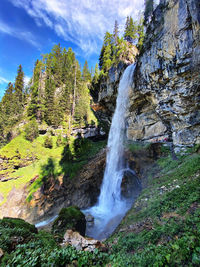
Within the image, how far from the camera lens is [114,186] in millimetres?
14570

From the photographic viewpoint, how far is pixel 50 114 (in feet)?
82.5

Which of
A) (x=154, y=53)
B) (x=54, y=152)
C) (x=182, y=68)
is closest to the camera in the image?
(x=182, y=68)

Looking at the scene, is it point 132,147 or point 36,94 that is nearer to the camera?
point 132,147

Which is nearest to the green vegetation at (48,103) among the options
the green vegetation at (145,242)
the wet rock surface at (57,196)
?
the wet rock surface at (57,196)

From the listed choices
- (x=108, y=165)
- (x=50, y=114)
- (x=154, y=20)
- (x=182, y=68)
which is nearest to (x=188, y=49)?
(x=182, y=68)

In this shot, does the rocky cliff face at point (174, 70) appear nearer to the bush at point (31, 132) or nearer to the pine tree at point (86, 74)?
the bush at point (31, 132)

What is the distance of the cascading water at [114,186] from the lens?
10115 millimetres

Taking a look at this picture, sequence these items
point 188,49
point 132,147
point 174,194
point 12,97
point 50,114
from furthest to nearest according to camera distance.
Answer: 1. point 12,97
2. point 50,114
3. point 132,147
4. point 188,49
5. point 174,194

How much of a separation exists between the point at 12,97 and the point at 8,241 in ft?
106

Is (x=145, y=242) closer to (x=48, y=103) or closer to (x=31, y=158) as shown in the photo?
(x=31, y=158)

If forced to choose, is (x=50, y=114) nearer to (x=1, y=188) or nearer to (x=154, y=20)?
(x=1, y=188)

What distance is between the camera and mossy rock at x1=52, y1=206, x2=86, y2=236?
7476 millimetres

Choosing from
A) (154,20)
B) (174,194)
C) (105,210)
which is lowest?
(105,210)

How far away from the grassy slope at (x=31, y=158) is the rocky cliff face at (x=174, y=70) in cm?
1142
